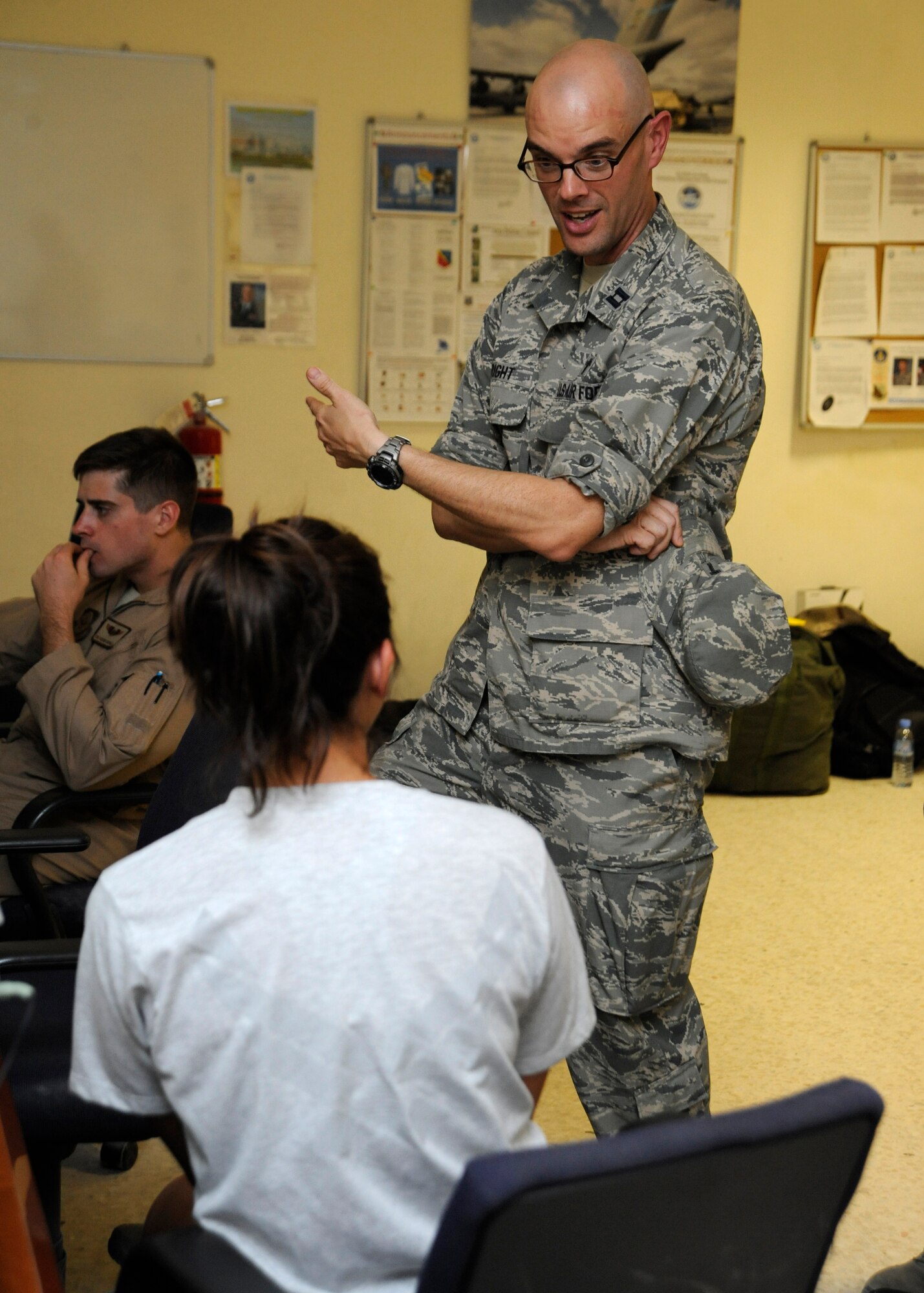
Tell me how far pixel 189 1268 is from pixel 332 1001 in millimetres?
233

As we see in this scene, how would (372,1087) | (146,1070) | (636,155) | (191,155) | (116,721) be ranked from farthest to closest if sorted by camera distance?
(191,155), (116,721), (636,155), (146,1070), (372,1087)

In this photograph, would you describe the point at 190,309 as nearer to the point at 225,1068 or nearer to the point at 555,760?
the point at 555,760

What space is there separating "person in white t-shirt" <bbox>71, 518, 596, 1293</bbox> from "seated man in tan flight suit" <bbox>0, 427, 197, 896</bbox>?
3.65 ft

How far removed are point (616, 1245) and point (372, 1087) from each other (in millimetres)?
204

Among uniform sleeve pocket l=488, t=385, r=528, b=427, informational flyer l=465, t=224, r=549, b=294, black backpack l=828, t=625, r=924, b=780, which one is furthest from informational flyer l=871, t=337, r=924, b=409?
uniform sleeve pocket l=488, t=385, r=528, b=427

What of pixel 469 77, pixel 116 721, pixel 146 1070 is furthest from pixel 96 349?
pixel 146 1070

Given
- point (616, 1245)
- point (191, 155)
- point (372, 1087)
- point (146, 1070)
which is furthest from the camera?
point (191, 155)

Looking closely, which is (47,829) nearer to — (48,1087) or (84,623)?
(48,1087)

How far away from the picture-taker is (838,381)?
185 inches

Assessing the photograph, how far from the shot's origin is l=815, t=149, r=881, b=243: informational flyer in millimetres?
4594

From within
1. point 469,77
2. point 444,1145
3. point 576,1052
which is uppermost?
point 469,77

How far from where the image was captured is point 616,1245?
79 centimetres

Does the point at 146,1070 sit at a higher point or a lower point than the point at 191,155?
lower

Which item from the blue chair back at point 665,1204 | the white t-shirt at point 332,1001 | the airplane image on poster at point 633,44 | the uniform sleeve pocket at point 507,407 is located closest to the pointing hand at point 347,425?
the uniform sleeve pocket at point 507,407
